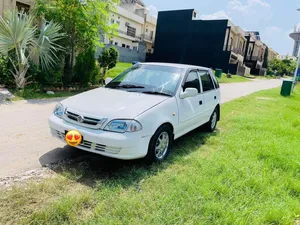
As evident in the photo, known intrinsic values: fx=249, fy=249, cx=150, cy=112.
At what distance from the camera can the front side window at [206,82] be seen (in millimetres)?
5531

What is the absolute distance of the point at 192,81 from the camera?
5.02m

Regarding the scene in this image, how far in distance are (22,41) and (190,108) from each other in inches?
247

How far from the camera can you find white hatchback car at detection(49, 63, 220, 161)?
341 centimetres

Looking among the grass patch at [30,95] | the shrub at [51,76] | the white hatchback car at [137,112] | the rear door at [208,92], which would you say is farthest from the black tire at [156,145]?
the shrub at [51,76]

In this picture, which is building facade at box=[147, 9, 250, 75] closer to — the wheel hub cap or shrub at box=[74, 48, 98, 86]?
shrub at box=[74, 48, 98, 86]

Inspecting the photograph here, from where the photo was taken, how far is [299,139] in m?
5.91

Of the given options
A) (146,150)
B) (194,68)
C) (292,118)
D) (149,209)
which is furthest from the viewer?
(292,118)

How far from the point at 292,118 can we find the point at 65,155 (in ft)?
24.3

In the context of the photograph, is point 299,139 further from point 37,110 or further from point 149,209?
point 37,110

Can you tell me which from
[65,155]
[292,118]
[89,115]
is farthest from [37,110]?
[292,118]

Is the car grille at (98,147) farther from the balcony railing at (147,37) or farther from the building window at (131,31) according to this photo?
the balcony railing at (147,37)

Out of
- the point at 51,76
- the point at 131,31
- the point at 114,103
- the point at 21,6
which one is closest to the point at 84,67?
the point at 51,76

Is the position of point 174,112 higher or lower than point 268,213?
higher

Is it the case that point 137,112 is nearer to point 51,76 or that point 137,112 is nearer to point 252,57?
point 51,76
